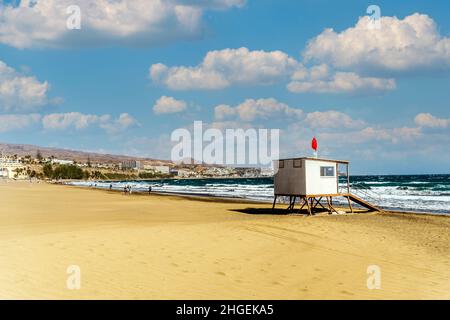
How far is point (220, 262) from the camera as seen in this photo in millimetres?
11203

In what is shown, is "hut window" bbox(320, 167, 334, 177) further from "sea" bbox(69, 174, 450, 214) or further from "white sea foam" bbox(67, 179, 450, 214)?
"white sea foam" bbox(67, 179, 450, 214)

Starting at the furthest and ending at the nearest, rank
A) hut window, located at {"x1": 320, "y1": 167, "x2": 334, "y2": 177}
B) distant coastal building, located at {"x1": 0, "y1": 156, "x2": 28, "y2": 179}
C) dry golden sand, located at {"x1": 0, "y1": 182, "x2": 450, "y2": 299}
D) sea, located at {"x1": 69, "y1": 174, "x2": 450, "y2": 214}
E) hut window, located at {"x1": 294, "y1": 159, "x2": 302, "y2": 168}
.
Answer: distant coastal building, located at {"x1": 0, "y1": 156, "x2": 28, "y2": 179}, sea, located at {"x1": 69, "y1": 174, "x2": 450, "y2": 214}, hut window, located at {"x1": 320, "y1": 167, "x2": 334, "y2": 177}, hut window, located at {"x1": 294, "y1": 159, "x2": 302, "y2": 168}, dry golden sand, located at {"x1": 0, "y1": 182, "x2": 450, "y2": 299}

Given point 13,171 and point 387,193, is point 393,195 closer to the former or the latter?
point 387,193

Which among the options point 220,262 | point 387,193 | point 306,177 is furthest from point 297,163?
point 387,193

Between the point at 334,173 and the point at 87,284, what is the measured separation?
19.4 meters

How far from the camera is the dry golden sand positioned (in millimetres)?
8688

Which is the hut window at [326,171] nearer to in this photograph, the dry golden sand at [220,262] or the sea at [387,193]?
the dry golden sand at [220,262]

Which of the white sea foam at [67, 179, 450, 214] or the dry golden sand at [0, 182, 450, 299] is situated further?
the white sea foam at [67, 179, 450, 214]

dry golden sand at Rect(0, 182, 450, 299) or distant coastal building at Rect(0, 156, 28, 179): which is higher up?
distant coastal building at Rect(0, 156, 28, 179)

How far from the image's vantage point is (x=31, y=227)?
58.9 feet

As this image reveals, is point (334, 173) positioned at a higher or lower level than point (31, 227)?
higher

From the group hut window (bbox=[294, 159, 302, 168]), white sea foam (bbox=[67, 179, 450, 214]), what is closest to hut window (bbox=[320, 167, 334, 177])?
hut window (bbox=[294, 159, 302, 168])
